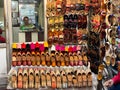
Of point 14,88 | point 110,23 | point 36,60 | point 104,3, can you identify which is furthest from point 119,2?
point 14,88

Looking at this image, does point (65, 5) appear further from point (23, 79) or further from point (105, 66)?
point (23, 79)

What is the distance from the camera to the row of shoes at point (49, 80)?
3.64m

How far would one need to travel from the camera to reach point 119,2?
3.63 m

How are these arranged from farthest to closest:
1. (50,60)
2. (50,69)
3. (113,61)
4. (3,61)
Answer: (3,61) → (50,60) → (50,69) → (113,61)

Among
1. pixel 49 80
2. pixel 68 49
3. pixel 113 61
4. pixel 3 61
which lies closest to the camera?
pixel 49 80

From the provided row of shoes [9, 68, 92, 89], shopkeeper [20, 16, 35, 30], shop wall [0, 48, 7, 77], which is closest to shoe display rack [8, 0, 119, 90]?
row of shoes [9, 68, 92, 89]

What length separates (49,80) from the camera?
3.66 m

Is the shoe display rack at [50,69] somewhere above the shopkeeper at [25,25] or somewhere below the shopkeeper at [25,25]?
below

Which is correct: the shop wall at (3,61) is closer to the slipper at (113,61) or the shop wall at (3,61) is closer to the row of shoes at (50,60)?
the row of shoes at (50,60)

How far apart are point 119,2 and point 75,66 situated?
48.2 inches

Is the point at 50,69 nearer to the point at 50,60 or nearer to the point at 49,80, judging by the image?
the point at 50,60

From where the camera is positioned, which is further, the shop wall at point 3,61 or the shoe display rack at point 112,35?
the shop wall at point 3,61

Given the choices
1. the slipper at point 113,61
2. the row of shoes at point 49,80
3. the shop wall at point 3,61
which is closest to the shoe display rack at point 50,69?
the row of shoes at point 49,80

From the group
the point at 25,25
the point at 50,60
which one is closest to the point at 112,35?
the point at 50,60
